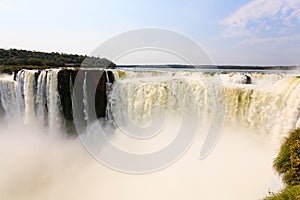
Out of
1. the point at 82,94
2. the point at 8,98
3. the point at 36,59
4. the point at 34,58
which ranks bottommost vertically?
the point at 8,98

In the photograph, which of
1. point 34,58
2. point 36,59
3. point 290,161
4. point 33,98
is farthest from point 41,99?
point 34,58

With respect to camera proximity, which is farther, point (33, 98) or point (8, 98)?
point (8, 98)

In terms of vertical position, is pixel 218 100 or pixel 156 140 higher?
pixel 218 100

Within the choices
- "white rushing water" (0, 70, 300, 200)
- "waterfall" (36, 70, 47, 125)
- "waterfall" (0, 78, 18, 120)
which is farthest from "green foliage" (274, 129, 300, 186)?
"waterfall" (0, 78, 18, 120)

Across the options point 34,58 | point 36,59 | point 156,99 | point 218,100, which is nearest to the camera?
point 218,100

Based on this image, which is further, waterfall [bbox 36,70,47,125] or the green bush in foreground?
waterfall [bbox 36,70,47,125]

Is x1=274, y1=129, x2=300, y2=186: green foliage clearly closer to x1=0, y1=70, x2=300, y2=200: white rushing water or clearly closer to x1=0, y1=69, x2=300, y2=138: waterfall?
x1=0, y1=70, x2=300, y2=200: white rushing water

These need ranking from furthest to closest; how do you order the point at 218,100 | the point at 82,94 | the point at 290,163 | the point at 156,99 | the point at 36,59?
the point at 36,59, the point at 82,94, the point at 156,99, the point at 218,100, the point at 290,163

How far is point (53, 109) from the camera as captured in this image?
1124 cm

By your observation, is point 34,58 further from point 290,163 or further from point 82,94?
point 290,163

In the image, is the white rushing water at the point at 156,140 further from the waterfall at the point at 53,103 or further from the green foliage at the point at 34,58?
the green foliage at the point at 34,58

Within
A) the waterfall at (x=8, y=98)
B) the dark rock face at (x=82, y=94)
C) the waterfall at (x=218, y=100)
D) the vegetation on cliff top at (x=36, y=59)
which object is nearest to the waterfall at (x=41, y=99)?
the dark rock face at (x=82, y=94)

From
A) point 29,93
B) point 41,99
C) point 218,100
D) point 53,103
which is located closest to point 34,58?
point 29,93

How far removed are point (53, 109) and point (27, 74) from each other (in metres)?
1.98
